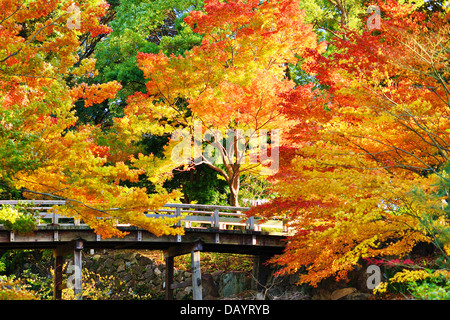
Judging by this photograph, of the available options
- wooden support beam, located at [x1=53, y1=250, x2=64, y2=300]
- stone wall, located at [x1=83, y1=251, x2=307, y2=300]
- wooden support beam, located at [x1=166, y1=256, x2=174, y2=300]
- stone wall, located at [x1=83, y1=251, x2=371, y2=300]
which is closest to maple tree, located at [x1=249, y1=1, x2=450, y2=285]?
stone wall, located at [x1=83, y1=251, x2=371, y2=300]

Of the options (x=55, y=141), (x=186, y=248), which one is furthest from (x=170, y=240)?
(x=55, y=141)

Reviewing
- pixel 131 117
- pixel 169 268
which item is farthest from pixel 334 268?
pixel 131 117

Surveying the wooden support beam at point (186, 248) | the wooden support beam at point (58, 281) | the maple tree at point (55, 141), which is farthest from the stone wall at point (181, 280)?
the maple tree at point (55, 141)

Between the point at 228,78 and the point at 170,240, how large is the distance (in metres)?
5.73

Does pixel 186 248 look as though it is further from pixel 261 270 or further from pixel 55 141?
pixel 55 141

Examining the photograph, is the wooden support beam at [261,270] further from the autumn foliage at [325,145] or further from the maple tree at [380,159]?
the maple tree at [380,159]

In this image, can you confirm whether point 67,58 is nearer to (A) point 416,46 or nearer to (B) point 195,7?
(A) point 416,46

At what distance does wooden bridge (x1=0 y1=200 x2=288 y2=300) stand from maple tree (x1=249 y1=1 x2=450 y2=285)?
4121 mm

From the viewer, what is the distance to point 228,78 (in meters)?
17.7

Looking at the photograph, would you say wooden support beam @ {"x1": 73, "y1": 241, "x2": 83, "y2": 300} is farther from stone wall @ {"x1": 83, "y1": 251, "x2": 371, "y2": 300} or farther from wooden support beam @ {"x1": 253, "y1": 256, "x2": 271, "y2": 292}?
wooden support beam @ {"x1": 253, "y1": 256, "x2": 271, "y2": 292}

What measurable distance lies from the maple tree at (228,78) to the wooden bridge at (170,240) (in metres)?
2.23

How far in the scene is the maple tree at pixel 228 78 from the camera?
56.1 feet

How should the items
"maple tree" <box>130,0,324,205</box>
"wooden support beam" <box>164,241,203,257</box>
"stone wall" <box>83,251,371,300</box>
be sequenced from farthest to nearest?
"maple tree" <box>130,0,324,205</box>, "stone wall" <box>83,251,371,300</box>, "wooden support beam" <box>164,241,203,257</box>

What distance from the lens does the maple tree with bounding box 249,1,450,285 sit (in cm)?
888
